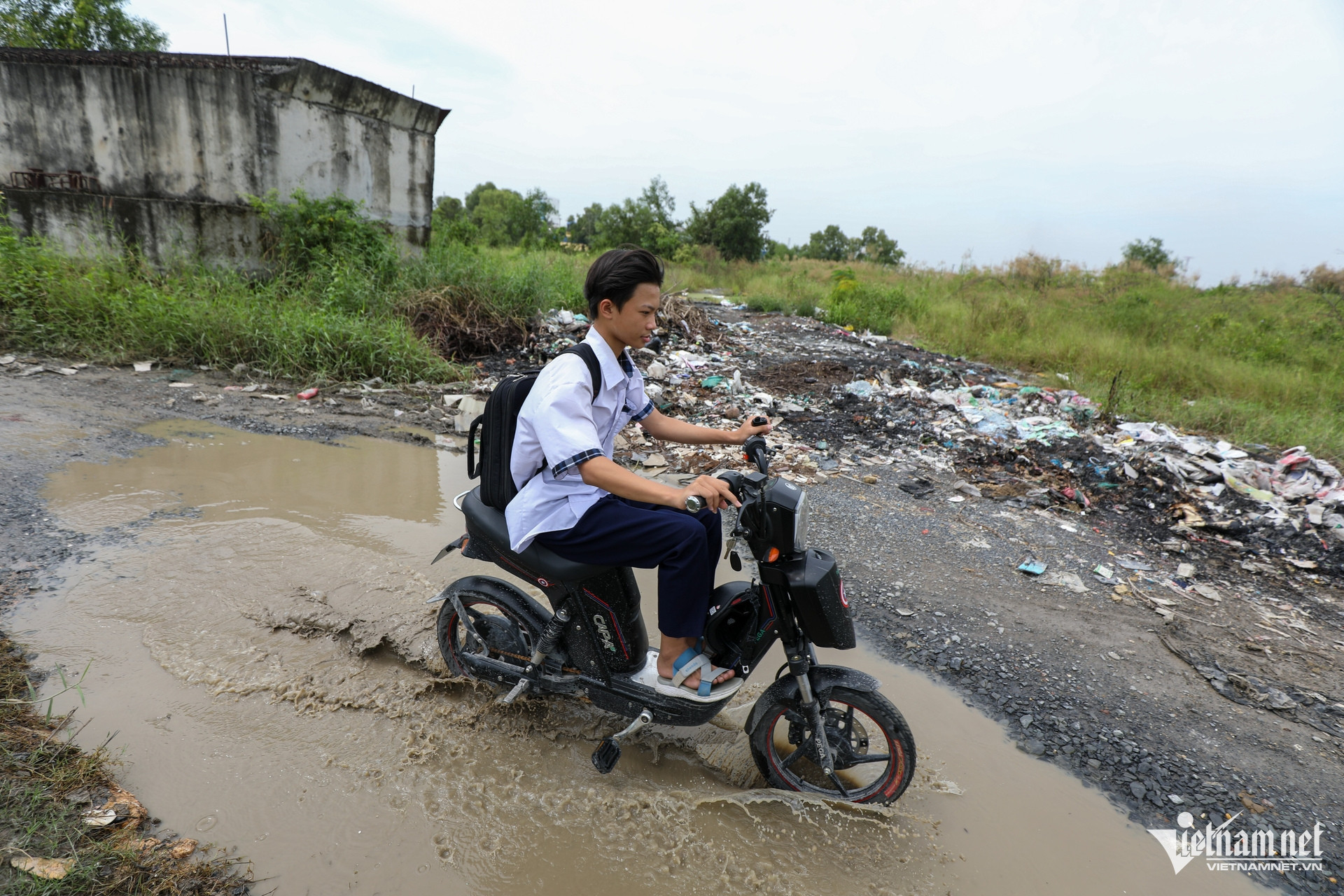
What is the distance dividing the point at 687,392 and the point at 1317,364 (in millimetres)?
9543

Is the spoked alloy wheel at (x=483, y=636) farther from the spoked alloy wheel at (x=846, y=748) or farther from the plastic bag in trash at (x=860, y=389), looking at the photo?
the plastic bag in trash at (x=860, y=389)

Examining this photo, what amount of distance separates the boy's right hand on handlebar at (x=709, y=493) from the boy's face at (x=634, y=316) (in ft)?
1.57

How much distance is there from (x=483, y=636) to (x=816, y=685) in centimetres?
134

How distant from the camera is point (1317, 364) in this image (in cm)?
946

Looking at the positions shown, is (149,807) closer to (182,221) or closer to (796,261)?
(182,221)

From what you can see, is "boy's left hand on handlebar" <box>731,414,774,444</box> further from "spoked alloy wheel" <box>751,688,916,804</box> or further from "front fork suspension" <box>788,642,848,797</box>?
"spoked alloy wheel" <box>751,688,916,804</box>

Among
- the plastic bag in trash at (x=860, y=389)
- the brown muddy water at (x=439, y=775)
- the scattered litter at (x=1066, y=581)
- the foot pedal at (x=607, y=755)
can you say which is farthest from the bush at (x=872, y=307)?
the foot pedal at (x=607, y=755)

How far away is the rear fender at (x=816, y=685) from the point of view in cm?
211

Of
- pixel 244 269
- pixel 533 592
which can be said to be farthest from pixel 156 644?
pixel 244 269

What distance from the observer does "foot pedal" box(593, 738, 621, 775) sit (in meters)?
2.24

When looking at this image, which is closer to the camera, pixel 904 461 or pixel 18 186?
pixel 904 461

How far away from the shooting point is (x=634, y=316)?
81.0 inches

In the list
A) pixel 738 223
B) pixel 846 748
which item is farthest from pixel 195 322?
pixel 738 223

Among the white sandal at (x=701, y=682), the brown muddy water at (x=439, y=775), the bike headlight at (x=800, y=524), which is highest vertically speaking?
the bike headlight at (x=800, y=524)
